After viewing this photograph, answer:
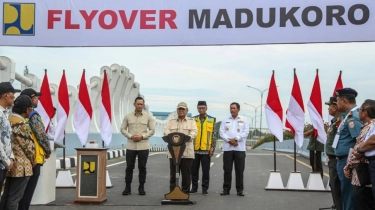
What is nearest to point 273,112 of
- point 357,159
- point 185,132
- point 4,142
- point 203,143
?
point 203,143

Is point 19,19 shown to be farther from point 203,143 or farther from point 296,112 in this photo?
point 296,112

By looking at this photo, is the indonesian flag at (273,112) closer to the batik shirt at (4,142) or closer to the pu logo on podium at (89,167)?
the pu logo on podium at (89,167)

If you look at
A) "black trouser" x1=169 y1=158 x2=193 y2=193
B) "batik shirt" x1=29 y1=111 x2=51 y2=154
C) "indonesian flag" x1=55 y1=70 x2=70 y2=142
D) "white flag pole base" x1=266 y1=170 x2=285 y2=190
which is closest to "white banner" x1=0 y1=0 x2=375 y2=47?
"black trouser" x1=169 y1=158 x2=193 y2=193

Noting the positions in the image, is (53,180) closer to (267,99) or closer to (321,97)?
(267,99)

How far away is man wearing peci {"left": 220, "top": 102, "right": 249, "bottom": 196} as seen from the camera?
11.4 meters

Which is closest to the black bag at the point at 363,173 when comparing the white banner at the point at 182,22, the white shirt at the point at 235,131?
the white banner at the point at 182,22

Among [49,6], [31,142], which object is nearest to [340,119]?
[31,142]

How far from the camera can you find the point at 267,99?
1251 centimetres

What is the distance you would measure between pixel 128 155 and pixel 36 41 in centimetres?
303

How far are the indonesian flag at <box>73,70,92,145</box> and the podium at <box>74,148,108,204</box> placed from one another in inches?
111

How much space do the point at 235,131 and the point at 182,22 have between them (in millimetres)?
3224

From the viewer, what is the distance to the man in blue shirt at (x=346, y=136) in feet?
23.4

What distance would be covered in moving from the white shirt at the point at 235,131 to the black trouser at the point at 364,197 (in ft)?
15.9

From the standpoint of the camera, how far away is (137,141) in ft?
36.6
